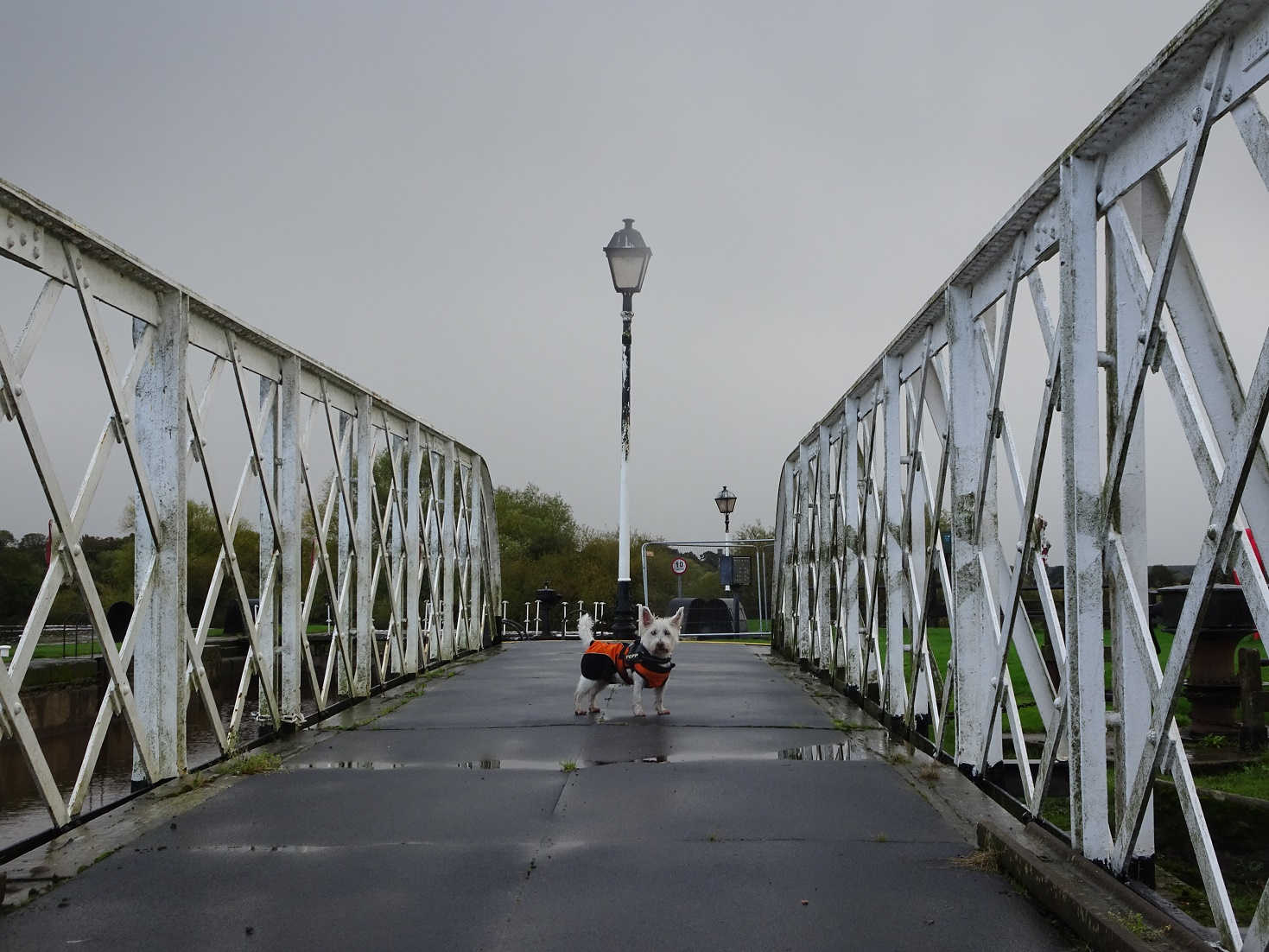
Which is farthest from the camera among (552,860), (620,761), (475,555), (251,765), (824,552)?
(475,555)

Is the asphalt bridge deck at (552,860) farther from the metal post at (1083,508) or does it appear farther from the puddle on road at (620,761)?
the metal post at (1083,508)

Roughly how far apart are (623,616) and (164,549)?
12.1 m

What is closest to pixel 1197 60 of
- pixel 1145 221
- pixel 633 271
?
pixel 1145 221

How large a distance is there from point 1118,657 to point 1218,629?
648 cm

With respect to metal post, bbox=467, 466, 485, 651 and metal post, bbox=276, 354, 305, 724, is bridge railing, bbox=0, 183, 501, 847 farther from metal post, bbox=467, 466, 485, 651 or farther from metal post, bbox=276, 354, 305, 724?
metal post, bbox=467, 466, 485, 651

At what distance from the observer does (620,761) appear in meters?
7.30

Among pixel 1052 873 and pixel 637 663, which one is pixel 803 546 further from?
pixel 1052 873

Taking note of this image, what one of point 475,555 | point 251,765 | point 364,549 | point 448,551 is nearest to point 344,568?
point 364,549

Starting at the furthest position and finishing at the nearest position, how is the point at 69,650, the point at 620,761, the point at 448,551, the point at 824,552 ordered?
the point at 69,650 < the point at 448,551 < the point at 824,552 < the point at 620,761

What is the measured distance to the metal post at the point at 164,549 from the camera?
6.39 metres

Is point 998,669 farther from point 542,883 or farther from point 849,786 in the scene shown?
point 542,883

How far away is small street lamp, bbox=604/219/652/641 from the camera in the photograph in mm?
17547

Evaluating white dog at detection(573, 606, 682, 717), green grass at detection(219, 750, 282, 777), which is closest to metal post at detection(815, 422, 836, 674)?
white dog at detection(573, 606, 682, 717)

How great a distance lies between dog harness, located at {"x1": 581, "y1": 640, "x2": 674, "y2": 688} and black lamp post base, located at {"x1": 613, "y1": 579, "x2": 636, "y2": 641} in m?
8.40
